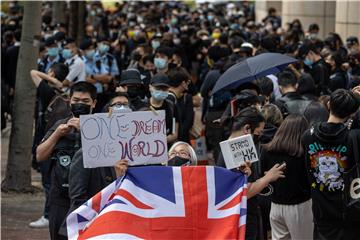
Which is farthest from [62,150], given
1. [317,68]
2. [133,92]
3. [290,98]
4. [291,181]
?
[317,68]

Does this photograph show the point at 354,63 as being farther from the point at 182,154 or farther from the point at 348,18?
the point at 182,154

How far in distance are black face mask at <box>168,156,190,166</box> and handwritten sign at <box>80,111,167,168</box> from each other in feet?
1.35

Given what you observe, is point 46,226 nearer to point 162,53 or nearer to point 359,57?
point 162,53

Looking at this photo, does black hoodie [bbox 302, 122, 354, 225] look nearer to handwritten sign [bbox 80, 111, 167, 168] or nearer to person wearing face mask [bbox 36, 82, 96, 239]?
handwritten sign [bbox 80, 111, 167, 168]

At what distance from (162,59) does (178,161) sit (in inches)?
276

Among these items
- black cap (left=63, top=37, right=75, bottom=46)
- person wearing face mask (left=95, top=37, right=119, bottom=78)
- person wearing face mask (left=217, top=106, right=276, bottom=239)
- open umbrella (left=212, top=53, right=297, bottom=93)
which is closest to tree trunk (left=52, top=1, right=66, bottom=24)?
person wearing face mask (left=95, top=37, right=119, bottom=78)

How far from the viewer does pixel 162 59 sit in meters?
14.9

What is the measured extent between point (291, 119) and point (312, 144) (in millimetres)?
728

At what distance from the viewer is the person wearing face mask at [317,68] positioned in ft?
48.1

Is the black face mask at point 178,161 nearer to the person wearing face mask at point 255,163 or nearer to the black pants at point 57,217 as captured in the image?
the person wearing face mask at point 255,163

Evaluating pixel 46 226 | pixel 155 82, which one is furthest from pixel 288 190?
pixel 46 226

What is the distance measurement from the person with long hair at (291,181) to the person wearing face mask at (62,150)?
1.58m

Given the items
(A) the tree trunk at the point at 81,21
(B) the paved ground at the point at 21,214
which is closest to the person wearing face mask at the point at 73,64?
(B) the paved ground at the point at 21,214

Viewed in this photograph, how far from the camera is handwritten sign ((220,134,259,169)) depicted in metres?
7.24
